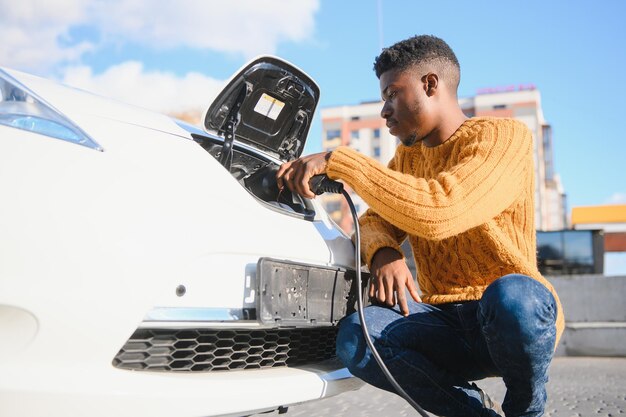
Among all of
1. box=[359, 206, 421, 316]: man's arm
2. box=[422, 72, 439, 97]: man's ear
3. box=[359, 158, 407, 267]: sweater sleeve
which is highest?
box=[422, 72, 439, 97]: man's ear

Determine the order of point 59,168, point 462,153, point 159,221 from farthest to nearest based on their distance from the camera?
point 462,153 < point 159,221 < point 59,168

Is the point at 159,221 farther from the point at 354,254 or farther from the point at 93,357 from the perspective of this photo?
the point at 354,254

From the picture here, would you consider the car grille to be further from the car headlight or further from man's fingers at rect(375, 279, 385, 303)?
the car headlight

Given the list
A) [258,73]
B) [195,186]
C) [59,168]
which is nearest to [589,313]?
[258,73]

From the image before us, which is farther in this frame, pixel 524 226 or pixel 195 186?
pixel 524 226

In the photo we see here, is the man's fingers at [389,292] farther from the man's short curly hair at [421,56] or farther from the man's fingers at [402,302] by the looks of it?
the man's short curly hair at [421,56]

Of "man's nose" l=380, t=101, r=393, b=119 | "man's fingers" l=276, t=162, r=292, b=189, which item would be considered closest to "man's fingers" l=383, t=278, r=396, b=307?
"man's fingers" l=276, t=162, r=292, b=189

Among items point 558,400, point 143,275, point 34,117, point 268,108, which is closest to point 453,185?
point 268,108

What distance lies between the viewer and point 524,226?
2.09 meters

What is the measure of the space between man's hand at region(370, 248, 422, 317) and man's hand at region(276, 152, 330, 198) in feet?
1.10

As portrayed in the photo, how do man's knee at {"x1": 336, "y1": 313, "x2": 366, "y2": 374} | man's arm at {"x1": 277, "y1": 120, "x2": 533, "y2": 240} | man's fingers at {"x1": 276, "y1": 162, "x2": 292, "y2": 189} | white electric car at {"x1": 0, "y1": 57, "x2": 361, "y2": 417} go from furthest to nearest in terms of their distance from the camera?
man's fingers at {"x1": 276, "y1": 162, "x2": 292, "y2": 189} < man's knee at {"x1": 336, "y1": 313, "x2": 366, "y2": 374} < man's arm at {"x1": 277, "y1": 120, "x2": 533, "y2": 240} < white electric car at {"x1": 0, "y1": 57, "x2": 361, "y2": 417}

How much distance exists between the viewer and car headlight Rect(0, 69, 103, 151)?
1.50m

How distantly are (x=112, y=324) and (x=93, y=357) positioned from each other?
9 centimetres

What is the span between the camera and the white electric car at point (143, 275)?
4.48 ft
